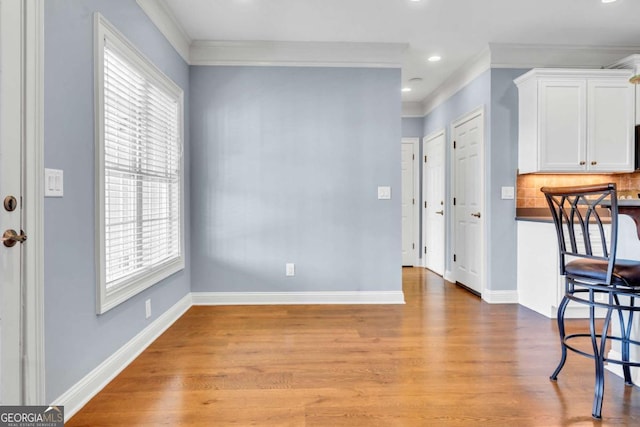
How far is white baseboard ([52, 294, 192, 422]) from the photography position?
1750 mm

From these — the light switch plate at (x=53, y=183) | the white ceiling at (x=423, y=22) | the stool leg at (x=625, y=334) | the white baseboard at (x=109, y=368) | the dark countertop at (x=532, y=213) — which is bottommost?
the white baseboard at (x=109, y=368)

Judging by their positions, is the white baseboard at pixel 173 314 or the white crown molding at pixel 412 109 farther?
the white crown molding at pixel 412 109

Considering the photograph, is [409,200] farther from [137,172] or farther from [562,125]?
[137,172]

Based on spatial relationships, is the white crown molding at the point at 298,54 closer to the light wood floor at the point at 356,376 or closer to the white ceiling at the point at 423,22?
the white ceiling at the point at 423,22

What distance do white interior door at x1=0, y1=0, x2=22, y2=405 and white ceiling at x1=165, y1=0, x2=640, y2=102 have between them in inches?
67.4

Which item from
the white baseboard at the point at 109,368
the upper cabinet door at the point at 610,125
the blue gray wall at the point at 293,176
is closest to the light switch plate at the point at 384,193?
the blue gray wall at the point at 293,176

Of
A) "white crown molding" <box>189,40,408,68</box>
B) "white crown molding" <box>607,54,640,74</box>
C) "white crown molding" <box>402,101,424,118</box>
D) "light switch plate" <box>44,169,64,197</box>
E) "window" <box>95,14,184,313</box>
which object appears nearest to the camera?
"light switch plate" <box>44,169,64,197</box>

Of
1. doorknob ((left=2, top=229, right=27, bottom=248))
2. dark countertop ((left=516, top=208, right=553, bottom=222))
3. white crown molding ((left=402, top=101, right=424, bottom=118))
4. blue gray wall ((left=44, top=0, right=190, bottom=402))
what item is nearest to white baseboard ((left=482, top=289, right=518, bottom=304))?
dark countertop ((left=516, top=208, right=553, bottom=222))

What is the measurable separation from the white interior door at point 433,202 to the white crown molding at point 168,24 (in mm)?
3400

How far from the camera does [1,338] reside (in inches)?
55.1

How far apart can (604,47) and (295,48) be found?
3128 millimetres

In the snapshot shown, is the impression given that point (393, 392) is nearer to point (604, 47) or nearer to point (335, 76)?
point (335, 76)

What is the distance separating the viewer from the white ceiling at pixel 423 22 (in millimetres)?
2898

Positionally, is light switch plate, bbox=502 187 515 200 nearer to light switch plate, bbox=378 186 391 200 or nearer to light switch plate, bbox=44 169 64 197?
light switch plate, bbox=378 186 391 200
